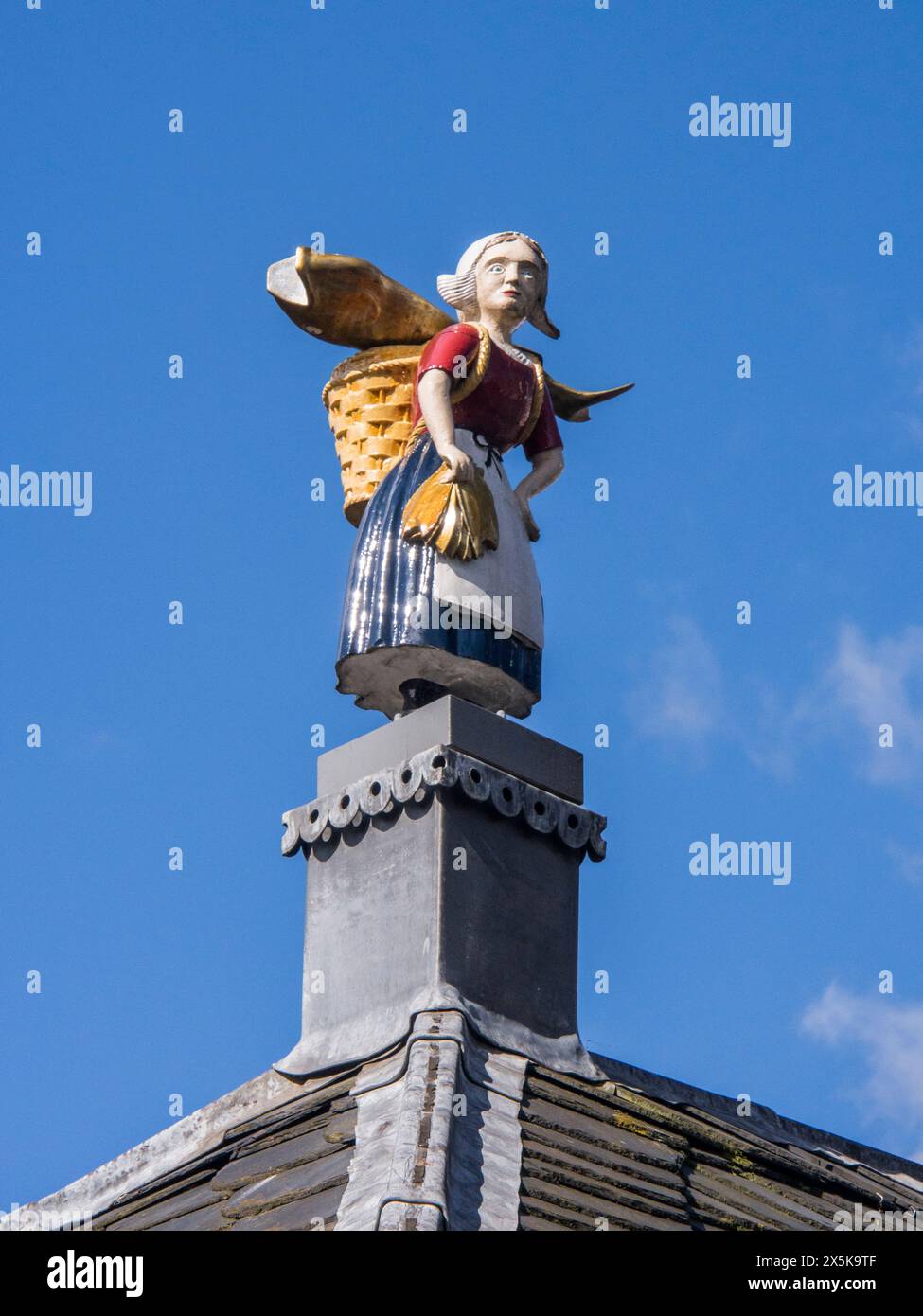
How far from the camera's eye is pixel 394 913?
15.0m

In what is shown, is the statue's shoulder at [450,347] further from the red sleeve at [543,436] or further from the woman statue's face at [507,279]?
the red sleeve at [543,436]

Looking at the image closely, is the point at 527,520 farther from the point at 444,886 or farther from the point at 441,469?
the point at 444,886

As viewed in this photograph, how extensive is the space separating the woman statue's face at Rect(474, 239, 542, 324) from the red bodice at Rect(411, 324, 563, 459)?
0.27 metres

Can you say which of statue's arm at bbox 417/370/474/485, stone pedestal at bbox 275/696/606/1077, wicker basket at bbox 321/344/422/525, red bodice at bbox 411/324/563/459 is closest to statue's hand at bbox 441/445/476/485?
statue's arm at bbox 417/370/474/485

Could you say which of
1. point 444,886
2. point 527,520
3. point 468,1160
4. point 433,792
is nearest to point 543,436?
point 527,520

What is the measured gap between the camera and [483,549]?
15.7 metres

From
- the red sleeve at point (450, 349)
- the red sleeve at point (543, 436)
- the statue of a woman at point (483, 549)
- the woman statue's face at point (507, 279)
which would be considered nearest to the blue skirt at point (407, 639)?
the statue of a woman at point (483, 549)

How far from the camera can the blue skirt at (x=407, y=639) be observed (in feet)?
50.7

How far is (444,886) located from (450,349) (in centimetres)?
347

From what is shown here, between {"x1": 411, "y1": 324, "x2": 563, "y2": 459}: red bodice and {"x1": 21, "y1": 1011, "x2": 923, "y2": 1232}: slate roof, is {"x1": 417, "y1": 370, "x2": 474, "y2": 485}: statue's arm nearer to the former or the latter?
{"x1": 411, "y1": 324, "x2": 563, "y2": 459}: red bodice

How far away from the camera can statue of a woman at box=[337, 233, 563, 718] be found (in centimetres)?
1552

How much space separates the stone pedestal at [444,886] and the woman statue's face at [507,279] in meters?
2.80
